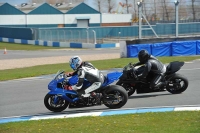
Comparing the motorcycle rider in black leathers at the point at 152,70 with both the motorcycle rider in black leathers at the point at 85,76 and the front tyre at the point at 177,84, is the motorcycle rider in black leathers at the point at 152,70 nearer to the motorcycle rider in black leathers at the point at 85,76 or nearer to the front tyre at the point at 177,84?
the front tyre at the point at 177,84

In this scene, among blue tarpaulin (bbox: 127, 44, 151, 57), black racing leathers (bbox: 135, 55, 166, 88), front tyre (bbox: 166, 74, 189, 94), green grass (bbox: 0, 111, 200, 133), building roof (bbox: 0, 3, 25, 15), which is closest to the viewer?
green grass (bbox: 0, 111, 200, 133)

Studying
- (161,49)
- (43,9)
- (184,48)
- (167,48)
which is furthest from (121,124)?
(43,9)

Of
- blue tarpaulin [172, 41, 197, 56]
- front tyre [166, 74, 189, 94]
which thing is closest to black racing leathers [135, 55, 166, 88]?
front tyre [166, 74, 189, 94]

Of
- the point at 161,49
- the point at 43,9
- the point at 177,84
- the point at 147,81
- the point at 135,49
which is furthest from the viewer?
the point at 43,9

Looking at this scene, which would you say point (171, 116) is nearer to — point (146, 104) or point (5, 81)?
point (146, 104)

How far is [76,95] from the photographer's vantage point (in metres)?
11.2

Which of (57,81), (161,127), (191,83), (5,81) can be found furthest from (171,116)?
(5,81)

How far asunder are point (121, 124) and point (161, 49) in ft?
69.0

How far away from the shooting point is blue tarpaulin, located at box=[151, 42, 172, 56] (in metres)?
28.7

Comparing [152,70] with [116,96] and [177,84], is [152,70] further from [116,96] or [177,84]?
[116,96]

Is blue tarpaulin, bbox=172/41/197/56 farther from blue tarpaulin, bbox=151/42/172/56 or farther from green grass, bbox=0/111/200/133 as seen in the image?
green grass, bbox=0/111/200/133

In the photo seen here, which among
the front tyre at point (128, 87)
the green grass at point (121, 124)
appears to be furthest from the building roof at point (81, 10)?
the green grass at point (121, 124)

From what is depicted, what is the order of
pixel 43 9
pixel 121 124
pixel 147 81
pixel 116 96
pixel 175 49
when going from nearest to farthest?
pixel 121 124
pixel 116 96
pixel 147 81
pixel 175 49
pixel 43 9

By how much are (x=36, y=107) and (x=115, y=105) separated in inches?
95.4
